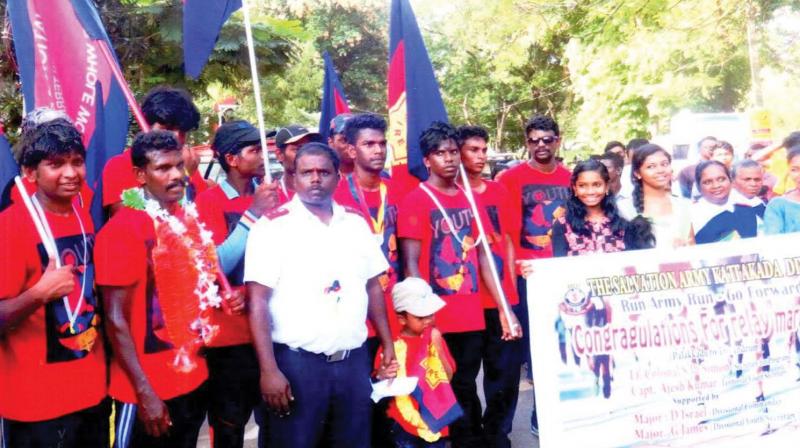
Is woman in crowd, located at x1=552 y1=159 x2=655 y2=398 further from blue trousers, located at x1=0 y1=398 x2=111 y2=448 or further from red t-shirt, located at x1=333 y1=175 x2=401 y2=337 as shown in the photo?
blue trousers, located at x1=0 y1=398 x2=111 y2=448

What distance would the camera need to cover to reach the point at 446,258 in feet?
13.7

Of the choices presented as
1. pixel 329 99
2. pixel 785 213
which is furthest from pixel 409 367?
pixel 329 99

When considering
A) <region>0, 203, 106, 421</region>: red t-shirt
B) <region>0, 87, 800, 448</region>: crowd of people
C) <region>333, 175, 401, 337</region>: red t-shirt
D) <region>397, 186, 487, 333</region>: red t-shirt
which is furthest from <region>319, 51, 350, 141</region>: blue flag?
<region>0, 203, 106, 421</region>: red t-shirt

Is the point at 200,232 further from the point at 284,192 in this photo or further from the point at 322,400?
the point at 322,400

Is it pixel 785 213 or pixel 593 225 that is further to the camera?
pixel 785 213

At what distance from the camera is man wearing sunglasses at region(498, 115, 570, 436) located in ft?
15.6

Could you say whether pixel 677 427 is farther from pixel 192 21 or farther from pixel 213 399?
pixel 192 21

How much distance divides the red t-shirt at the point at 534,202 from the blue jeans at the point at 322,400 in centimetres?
176

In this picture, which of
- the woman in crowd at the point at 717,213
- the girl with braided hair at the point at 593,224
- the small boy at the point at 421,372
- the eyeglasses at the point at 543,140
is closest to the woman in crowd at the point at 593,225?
the girl with braided hair at the point at 593,224

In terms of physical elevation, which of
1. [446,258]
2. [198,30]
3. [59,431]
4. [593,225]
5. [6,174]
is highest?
[198,30]

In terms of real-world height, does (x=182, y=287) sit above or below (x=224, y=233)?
below

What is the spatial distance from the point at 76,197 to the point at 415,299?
1642 millimetres

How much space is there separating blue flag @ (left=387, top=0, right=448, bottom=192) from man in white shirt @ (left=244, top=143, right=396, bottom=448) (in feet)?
4.24

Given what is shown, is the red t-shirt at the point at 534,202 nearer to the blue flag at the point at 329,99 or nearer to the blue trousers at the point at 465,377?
the blue trousers at the point at 465,377
